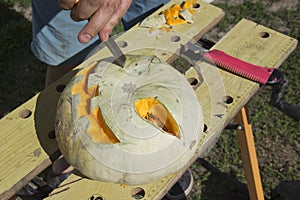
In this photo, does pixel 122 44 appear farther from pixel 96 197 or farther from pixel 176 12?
pixel 96 197

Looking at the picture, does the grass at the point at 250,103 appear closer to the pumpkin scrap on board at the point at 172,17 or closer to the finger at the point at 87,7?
the pumpkin scrap on board at the point at 172,17

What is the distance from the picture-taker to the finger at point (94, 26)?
142 cm

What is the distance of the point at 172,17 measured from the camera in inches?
76.0

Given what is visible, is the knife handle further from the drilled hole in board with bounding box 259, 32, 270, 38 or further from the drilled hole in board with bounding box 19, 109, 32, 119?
the drilled hole in board with bounding box 19, 109, 32, 119

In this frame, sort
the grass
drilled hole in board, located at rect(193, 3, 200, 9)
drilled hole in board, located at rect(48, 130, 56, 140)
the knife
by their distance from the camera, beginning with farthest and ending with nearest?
the grass, drilled hole in board, located at rect(193, 3, 200, 9), the knife, drilled hole in board, located at rect(48, 130, 56, 140)

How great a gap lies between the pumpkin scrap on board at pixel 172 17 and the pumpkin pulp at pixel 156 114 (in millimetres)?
573

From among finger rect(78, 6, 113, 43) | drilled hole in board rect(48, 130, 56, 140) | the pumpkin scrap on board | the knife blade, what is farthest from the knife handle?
drilled hole in board rect(48, 130, 56, 140)

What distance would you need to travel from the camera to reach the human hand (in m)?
1.42

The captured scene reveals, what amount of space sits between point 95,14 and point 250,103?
171cm

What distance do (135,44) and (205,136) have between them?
19.7 inches

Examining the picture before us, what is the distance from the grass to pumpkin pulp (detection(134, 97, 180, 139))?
1.27 m

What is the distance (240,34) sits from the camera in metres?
1.93

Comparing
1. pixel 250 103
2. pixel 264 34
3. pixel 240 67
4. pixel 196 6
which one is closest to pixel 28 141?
pixel 240 67

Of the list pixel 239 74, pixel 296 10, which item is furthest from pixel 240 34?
pixel 296 10
